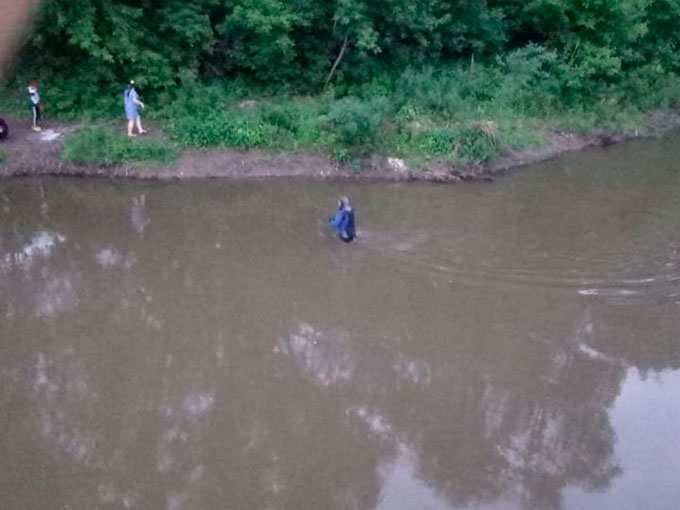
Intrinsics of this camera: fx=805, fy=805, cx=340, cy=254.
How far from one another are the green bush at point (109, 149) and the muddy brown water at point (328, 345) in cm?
59

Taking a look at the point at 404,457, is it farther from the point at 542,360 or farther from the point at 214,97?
the point at 214,97

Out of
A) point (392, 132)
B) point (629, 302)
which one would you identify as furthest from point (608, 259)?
point (392, 132)

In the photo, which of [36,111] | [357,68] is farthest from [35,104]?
[357,68]

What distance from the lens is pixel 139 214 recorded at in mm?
15781

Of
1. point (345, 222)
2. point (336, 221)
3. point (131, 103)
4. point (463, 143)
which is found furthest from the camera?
point (463, 143)

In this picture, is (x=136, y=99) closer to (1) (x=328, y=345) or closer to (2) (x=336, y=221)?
Result: (2) (x=336, y=221)

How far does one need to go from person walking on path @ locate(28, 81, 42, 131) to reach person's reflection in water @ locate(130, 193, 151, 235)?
11.1 feet

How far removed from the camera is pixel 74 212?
620 inches

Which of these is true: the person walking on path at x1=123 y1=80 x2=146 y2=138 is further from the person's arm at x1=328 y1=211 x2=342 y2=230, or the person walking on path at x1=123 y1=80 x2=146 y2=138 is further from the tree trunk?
the person's arm at x1=328 y1=211 x2=342 y2=230

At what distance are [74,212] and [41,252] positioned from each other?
1.57 metres

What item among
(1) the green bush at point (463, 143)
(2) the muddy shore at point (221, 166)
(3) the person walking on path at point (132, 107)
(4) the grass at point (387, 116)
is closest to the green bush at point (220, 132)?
(4) the grass at point (387, 116)

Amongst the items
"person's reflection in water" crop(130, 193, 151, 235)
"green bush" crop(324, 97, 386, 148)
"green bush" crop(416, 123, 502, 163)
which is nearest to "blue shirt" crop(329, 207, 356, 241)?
"green bush" crop(324, 97, 386, 148)

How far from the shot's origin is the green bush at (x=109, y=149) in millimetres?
16891

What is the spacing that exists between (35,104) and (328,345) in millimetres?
9491
